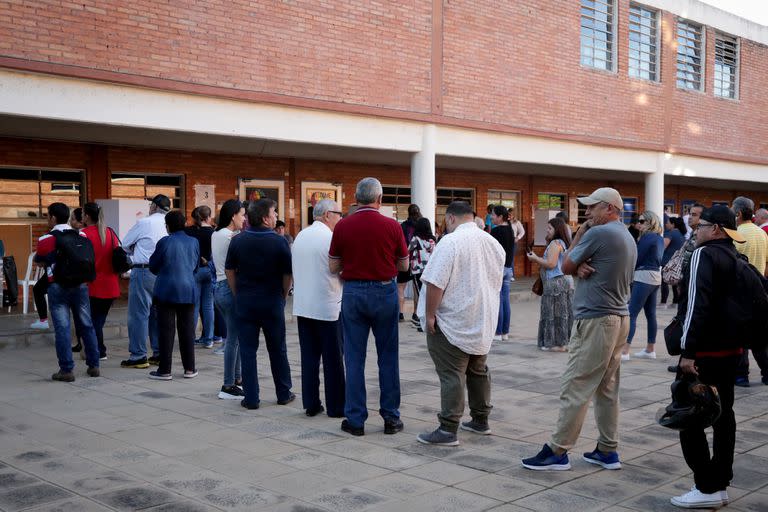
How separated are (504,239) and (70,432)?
711cm

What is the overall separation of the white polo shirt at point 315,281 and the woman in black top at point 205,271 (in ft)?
12.6

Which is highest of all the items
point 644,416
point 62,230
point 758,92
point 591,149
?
point 758,92

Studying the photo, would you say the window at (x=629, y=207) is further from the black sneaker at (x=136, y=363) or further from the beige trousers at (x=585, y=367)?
the beige trousers at (x=585, y=367)

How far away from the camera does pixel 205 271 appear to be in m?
10.5

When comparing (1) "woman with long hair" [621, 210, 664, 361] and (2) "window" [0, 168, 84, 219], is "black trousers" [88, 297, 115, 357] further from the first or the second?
(1) "woman with long hair" [621, 210, 664, 361]

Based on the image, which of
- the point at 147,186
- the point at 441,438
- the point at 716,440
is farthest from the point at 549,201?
the point at 716,440

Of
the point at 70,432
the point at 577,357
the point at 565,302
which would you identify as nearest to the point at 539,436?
the point at 577,357

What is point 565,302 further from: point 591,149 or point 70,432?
point 591,149

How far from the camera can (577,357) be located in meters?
5.24

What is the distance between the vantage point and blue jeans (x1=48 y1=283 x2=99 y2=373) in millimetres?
8320

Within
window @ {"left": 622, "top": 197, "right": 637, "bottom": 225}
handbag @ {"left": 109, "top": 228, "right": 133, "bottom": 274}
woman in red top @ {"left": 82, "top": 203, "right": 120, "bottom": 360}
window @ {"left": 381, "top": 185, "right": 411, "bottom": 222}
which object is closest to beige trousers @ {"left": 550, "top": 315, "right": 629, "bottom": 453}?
handbag @ {"left": 109, "top": 228, "right": 133, "bottom": 274}

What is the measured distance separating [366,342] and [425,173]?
945cm

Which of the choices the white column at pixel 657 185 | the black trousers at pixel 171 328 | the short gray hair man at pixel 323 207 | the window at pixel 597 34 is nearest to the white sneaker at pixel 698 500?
the short gray hair man at pixel 323 207

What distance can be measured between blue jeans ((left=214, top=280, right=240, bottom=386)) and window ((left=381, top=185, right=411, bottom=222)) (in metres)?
11.5
